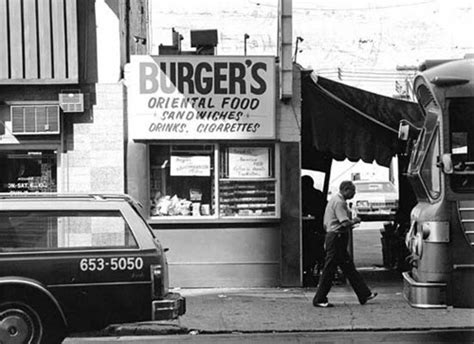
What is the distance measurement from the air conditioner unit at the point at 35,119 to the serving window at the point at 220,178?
1.71 meters

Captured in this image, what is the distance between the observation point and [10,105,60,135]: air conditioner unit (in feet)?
39.3

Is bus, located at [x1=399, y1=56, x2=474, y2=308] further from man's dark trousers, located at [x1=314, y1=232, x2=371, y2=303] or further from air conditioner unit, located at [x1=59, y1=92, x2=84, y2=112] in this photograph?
air conditioner unit, located at [x1=59, y1=92, x2=84, y2=112]

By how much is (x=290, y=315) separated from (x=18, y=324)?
13.6 feet

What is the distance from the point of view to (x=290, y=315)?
1020 cm

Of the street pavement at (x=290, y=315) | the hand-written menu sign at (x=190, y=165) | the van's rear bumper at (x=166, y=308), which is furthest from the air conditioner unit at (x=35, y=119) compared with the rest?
the van's rear bumper at (x=166, y=308)

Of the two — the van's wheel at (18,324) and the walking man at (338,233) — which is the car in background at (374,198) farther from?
the van's wheel at (18,324)

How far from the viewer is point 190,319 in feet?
32.8

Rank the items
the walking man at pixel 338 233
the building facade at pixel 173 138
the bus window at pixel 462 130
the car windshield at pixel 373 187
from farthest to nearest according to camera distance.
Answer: the car windshield at pixel 373 187 < the building facade at pixel 173 138 < the walking man at pixel 338 233 < the bus window at pixel 462 130

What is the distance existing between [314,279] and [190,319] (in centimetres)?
326

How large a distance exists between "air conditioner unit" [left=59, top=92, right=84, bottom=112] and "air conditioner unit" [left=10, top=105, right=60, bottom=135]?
0.45ft

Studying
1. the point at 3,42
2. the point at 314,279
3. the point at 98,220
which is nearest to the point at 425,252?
the point at 98,220

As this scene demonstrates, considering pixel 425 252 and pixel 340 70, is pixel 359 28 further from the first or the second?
pixel 425 252

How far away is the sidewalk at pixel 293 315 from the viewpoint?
952 centimetres

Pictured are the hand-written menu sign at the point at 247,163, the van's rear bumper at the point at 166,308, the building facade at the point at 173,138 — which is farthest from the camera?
the hand-written menu sign at the point at 247,163
